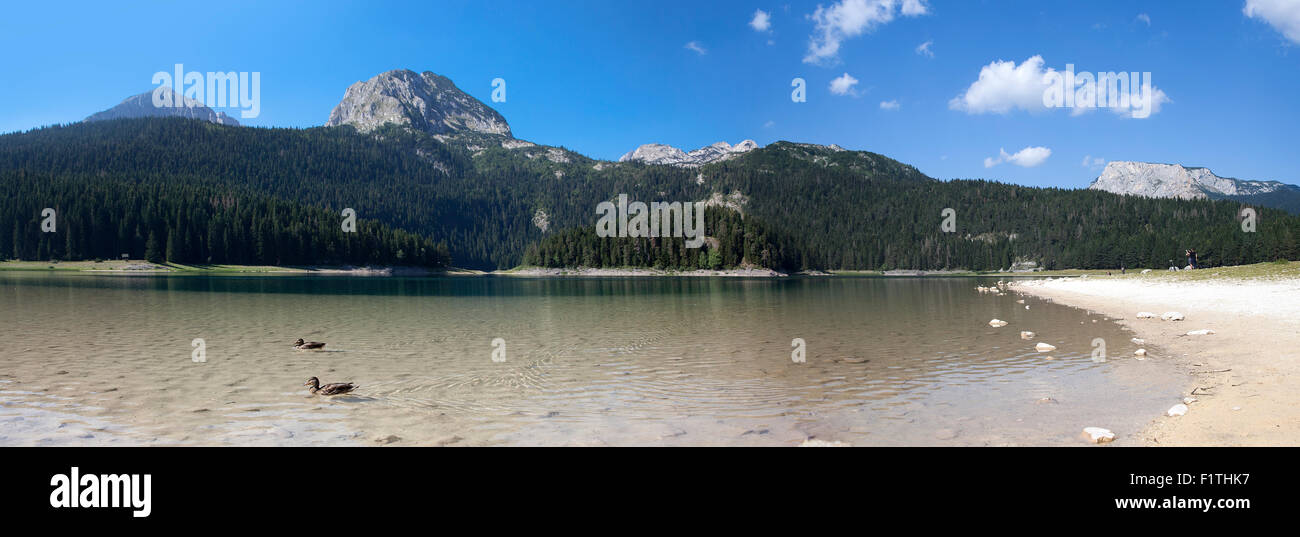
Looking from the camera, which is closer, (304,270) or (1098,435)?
(1098,435)

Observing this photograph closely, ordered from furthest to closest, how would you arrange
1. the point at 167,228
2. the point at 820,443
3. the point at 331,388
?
the point at 167,228 < the point at 331,388 < the point at 820,443

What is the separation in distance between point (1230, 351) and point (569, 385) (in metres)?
20.2

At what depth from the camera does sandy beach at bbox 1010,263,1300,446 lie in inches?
363

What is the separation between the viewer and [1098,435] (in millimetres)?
9148

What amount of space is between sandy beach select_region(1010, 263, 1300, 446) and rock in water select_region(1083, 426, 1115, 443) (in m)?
0.47

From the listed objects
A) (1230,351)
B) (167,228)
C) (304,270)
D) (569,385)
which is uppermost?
(167,228)

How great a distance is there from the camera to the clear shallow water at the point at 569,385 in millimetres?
10219

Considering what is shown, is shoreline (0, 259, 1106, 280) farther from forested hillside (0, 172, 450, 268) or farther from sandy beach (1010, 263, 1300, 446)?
sandy beach (1010, 263, 1300, 446)

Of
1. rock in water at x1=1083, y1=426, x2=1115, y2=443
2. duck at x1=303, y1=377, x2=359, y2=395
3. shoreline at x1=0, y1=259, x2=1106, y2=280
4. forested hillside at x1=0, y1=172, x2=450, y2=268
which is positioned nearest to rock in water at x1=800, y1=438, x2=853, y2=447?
rock in water at x1=1083, y1=426, x2=1115, y2=443

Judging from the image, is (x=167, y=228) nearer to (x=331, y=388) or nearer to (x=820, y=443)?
(x=331, y=388)

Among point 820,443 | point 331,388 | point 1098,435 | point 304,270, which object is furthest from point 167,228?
point 1098,435
